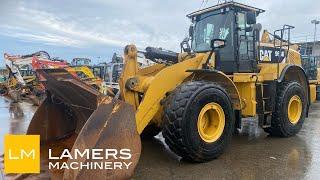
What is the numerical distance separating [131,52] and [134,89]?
54cm

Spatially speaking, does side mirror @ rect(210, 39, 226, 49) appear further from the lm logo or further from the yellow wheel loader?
the lm logo

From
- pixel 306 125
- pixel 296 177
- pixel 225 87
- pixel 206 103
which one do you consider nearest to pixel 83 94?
pixel 206 103

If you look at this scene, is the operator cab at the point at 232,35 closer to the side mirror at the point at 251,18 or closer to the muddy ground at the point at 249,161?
the side mirror at the point at 251,18

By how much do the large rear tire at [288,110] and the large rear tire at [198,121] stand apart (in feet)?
5.19

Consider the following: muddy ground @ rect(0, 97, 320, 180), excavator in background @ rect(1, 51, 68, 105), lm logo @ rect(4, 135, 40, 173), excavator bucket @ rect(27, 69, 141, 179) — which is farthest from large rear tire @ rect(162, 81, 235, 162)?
excavator in background @ rect(1, 51, 68, 105)

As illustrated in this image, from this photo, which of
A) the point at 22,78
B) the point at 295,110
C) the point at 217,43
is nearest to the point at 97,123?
the point at 217,43

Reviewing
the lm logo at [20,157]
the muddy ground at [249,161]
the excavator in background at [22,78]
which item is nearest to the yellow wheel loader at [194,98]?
the muddy ground at [249,161]

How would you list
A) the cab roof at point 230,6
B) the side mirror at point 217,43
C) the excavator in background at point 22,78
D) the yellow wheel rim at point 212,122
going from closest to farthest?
1. the yellow wheel rim at point 212,122
2. the side mirror at point 217,43
3. the cab roof at point 230,6
4. the excavator in background at point 22,78

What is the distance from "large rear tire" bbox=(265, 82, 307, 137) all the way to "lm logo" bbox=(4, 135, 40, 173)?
430 centimetres

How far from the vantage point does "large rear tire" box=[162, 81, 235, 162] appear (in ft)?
17.1

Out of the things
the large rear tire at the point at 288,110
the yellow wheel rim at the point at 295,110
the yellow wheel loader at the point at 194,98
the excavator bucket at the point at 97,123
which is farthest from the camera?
the yellow wheel rim at the point at 295,110

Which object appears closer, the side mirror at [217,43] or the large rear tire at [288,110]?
the side mirror at [217,43]

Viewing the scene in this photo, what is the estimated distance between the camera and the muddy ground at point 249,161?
200 inches

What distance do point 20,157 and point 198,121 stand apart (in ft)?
8.20
